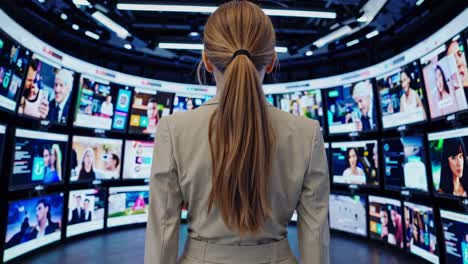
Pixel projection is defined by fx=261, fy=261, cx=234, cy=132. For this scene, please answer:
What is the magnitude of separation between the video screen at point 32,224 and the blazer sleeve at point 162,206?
317cm

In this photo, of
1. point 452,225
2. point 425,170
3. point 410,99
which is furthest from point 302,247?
point 410,99

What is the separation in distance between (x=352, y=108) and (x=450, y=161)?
1890mm

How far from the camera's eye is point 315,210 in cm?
80

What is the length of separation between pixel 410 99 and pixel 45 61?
15.8ft

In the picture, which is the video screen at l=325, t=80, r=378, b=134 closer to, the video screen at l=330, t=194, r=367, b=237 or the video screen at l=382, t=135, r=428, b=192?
the video screen at l=382, t=135, r=428, b=192

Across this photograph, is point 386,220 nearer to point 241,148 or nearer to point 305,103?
point 305,103

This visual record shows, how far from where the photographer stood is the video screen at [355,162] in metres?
4.06

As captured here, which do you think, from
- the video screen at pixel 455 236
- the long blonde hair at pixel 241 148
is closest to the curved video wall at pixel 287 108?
the video screen at pixel 455 236

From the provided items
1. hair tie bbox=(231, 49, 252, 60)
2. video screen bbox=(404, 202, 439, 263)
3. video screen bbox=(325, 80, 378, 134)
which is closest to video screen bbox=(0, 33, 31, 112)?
hair tie bbox=(231, 49, 252, 60)

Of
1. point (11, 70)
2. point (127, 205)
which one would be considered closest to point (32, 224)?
point (127, 205)

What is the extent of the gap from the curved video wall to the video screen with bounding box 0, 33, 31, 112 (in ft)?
0.04

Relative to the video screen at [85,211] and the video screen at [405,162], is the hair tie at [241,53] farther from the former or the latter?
the video screen at [85,211]

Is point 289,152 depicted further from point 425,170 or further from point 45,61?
point 45,61

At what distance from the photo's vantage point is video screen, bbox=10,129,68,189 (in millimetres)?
3035
